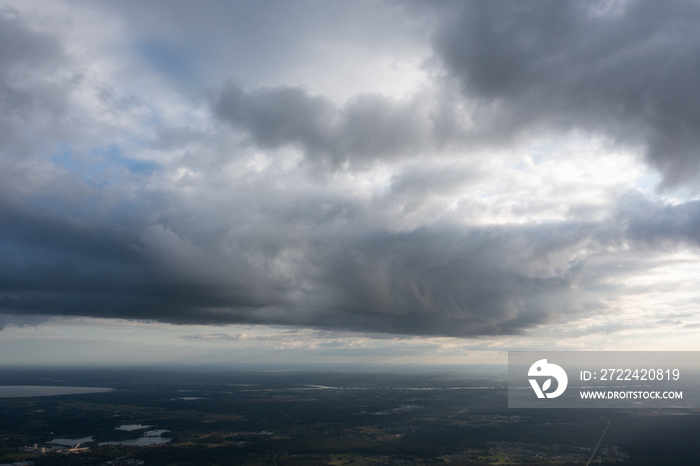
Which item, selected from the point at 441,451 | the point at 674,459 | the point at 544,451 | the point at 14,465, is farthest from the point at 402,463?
the point at 14,465

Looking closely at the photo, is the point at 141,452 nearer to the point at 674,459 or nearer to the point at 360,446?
the point at 360,446

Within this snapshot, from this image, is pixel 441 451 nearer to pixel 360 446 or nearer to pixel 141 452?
pixel 360 446

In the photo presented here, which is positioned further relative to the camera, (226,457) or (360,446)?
(360,446)

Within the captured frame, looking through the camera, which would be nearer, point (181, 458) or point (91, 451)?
point (181, 458)

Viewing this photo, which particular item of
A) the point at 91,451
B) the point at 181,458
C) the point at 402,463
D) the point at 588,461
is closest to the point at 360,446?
the point at 402,463

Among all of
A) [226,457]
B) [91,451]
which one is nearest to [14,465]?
[91,451]

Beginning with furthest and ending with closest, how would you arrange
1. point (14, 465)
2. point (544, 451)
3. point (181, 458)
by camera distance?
point (544, 451) → point (181, 458) → point (14, 465)

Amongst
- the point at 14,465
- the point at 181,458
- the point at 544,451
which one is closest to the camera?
the point at 14,465
